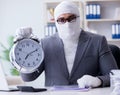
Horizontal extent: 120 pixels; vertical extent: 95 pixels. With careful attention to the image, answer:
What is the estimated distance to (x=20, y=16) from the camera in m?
4.76

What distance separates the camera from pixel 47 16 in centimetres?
458

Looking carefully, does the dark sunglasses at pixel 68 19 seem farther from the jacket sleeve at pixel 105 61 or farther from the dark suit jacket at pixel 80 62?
the jacket sleeve at pixel 105 61

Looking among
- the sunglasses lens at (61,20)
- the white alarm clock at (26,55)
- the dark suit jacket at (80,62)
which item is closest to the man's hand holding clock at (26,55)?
the white alarm clock at (26,55)

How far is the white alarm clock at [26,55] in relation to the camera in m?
1.61

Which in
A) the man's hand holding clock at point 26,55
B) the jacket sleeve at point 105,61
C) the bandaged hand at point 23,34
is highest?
the bandaged hand at point 23,34

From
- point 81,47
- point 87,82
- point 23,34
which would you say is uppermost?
point 23,34

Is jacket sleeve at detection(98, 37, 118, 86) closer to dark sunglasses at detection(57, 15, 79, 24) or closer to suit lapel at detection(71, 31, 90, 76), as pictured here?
suit lapel at detection(71, 31, 90, 76)

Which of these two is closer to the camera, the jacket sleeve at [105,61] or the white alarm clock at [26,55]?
the white alarm clock at [26,55]

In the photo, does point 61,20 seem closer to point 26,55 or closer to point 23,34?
point 23,34

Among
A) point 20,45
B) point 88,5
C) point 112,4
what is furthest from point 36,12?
point 20,45

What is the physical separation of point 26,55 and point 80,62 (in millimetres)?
444

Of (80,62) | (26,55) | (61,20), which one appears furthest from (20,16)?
(26,55)

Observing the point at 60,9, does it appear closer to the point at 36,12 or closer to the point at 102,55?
the point at 102,55

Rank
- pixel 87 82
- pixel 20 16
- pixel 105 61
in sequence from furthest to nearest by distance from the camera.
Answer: pixel 20 16, pixel 105 61, pixel 87 82
